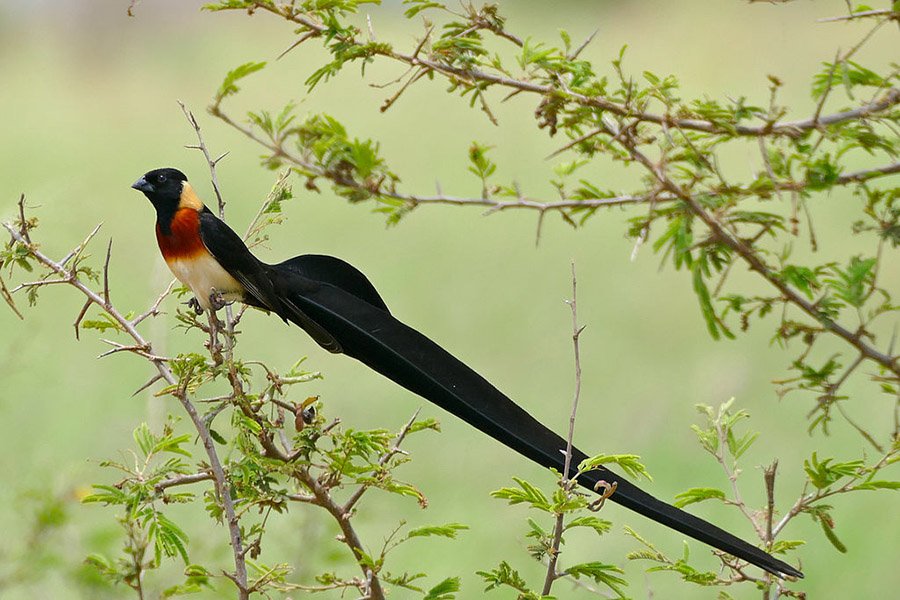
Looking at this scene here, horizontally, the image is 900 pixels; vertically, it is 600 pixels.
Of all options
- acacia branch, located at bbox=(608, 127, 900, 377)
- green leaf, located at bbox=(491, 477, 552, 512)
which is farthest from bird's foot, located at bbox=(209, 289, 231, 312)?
acacia branch, located at bbox=(608, 127, 900, 377)

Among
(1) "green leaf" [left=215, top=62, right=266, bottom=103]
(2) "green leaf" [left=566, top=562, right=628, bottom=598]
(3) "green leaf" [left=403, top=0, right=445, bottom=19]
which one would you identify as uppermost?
(3) "green leaf" [left=403, top=0, right=445, bottom=19]

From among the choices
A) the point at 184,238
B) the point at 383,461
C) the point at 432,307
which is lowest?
the point at 383,461

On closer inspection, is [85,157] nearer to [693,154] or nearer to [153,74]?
[153,74]

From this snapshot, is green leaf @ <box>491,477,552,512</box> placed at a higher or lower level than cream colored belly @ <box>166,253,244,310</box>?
lower

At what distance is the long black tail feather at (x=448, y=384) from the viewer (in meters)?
1.26

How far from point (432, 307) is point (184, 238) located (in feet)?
13.4

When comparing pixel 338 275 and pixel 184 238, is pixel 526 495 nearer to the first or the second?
pixel 338 275

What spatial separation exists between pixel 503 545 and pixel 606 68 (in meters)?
3.52

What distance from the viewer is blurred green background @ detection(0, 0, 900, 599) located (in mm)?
3527

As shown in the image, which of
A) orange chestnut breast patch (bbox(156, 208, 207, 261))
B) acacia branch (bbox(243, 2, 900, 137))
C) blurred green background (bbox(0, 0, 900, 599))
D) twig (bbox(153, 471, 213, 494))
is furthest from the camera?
blurred green background (bbox(0, 0, 900, 599))

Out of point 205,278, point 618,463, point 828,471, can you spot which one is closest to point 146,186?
point 205,278

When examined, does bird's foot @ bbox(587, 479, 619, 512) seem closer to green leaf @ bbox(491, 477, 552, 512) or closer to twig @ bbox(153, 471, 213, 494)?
green leaf @ bbox(491, 477, 552, 512)

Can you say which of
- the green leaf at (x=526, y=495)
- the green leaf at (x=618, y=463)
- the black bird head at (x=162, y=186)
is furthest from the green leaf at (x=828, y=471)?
the black bird head at (x=162, y=186)

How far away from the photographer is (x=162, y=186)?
1463mm
